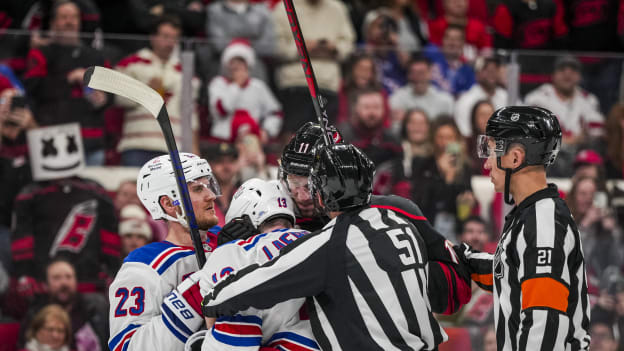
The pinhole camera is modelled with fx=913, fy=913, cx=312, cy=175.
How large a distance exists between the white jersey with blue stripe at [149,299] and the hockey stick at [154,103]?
0.37 ft

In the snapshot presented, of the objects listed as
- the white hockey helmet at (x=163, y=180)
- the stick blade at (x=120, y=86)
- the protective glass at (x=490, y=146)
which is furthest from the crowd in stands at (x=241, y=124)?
the protective glass at (x=490, y=146)

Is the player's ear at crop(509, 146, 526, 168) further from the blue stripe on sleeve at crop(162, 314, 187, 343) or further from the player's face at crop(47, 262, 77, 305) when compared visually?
the player's face at crop(47, 262, 77, 305)

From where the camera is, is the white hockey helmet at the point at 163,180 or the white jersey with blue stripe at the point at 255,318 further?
the white hockey helmet at the point at 163,180

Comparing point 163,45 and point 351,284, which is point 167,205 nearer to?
point 351,284

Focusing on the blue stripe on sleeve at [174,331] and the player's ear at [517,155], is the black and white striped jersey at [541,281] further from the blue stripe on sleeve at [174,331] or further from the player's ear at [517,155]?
the blue stripe on sleeve at [174,331]

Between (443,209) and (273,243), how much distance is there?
2.83 metres

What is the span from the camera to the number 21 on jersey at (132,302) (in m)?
2.98

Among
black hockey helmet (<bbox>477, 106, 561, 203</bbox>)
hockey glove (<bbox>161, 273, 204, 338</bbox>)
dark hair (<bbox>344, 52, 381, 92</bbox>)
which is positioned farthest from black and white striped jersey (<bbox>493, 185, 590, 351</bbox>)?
dark hair (<bbox>344, 52, 381, 92</bbox>)

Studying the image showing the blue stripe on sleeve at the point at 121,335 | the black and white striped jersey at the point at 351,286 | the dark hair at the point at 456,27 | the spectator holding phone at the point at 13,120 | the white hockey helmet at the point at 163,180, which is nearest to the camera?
the black and white striped jersey at the point at 351,286

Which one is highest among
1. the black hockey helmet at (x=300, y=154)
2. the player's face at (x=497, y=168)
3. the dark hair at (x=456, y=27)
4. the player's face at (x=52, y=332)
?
the dark hair at (x=456, y=27)

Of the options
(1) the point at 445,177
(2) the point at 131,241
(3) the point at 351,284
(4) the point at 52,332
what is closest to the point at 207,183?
(3) the point at 351,284

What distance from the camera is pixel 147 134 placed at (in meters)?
5.12

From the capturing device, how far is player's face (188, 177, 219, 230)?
10.6 ft

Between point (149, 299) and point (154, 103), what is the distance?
2.26ft
